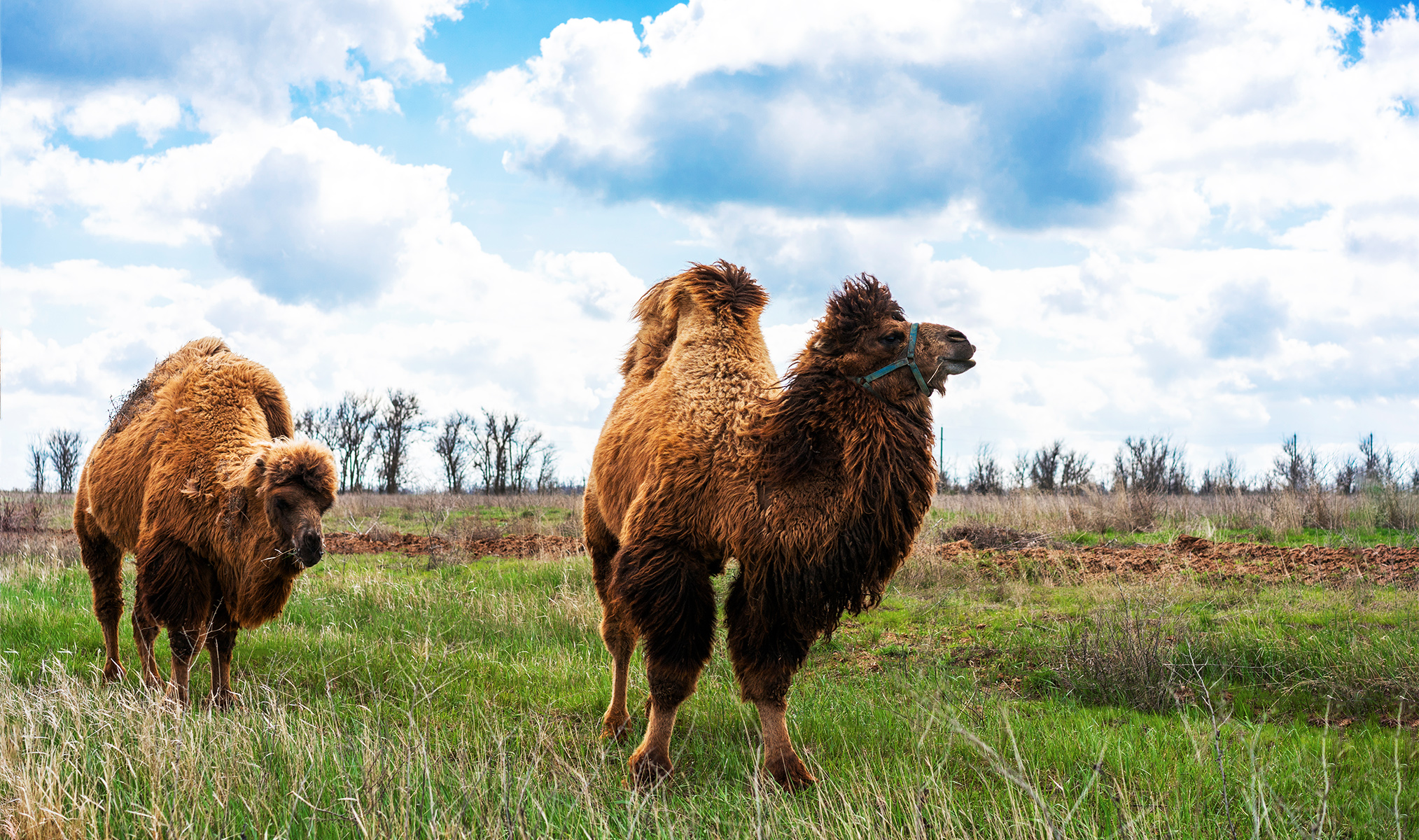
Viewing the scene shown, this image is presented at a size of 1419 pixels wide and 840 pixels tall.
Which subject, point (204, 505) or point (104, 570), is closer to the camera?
point (204, 505)

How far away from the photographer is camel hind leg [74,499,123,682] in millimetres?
7555

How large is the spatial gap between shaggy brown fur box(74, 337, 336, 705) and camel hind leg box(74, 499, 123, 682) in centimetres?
1

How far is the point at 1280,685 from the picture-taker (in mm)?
6543

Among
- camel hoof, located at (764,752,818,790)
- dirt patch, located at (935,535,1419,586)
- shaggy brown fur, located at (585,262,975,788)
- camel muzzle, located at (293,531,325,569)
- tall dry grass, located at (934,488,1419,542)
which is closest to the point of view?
shaggy brown fur, located at (585,262,975,788)

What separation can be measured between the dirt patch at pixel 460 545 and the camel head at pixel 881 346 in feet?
29.9

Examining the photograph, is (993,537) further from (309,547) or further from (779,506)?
(309,547)

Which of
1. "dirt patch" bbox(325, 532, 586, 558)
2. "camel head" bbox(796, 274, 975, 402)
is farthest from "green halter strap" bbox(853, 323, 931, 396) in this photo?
"dirt patch" bbox(325, 532, 586, 558)

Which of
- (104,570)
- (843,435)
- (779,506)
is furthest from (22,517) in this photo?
(843,435)

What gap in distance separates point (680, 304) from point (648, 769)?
3186mm

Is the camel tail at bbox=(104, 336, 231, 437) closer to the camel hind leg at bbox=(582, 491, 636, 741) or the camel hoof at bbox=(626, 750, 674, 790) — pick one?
the camel hind leg at bbox=(582, 491, 636, 741)

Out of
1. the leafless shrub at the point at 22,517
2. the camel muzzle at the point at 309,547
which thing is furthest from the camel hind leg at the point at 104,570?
the leafless shrub at the point at 22,517

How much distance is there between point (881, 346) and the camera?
4.58 meters

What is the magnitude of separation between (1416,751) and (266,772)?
600 cm

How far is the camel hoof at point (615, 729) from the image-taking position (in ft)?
19.5
